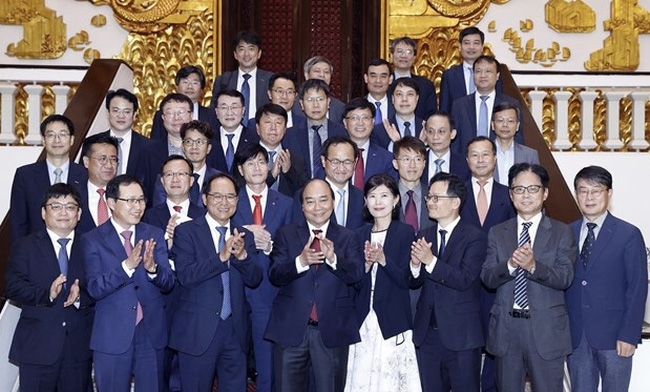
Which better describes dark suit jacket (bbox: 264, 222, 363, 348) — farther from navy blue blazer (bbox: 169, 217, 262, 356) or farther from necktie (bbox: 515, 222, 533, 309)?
necktie (bbox: 515, 222, 533, 309)

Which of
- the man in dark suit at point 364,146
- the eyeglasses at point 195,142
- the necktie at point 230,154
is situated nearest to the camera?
the eyeglasses at point 195,142

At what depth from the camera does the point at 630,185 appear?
8711 mm

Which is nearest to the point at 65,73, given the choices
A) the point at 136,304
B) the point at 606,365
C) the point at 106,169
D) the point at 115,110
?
the point at 115,110

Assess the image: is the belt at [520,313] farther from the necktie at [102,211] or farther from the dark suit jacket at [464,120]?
the necktie at [102,211]

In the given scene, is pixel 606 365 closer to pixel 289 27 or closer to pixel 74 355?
pixel 74 355

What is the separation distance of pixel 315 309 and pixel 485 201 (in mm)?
1223

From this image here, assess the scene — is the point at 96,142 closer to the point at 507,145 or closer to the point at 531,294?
the point at 507,145

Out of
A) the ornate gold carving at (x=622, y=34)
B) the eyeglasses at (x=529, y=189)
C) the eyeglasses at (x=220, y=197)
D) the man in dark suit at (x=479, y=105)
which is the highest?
the ornate gold carving at (x=622, y=34)

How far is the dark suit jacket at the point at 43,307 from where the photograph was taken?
5.51m

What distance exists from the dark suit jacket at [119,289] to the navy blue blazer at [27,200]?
653 mm

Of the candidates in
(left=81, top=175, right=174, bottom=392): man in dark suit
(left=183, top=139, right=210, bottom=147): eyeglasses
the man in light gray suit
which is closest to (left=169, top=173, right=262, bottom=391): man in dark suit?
(left=81, top=175, right=174, bottom=392): man in dark suit

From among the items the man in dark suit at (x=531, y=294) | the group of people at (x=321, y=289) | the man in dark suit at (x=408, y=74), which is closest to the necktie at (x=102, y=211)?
the group of people at (x=321, y=289)

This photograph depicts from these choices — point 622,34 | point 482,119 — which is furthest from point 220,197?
point 622,34

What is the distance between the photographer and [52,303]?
5.55m
